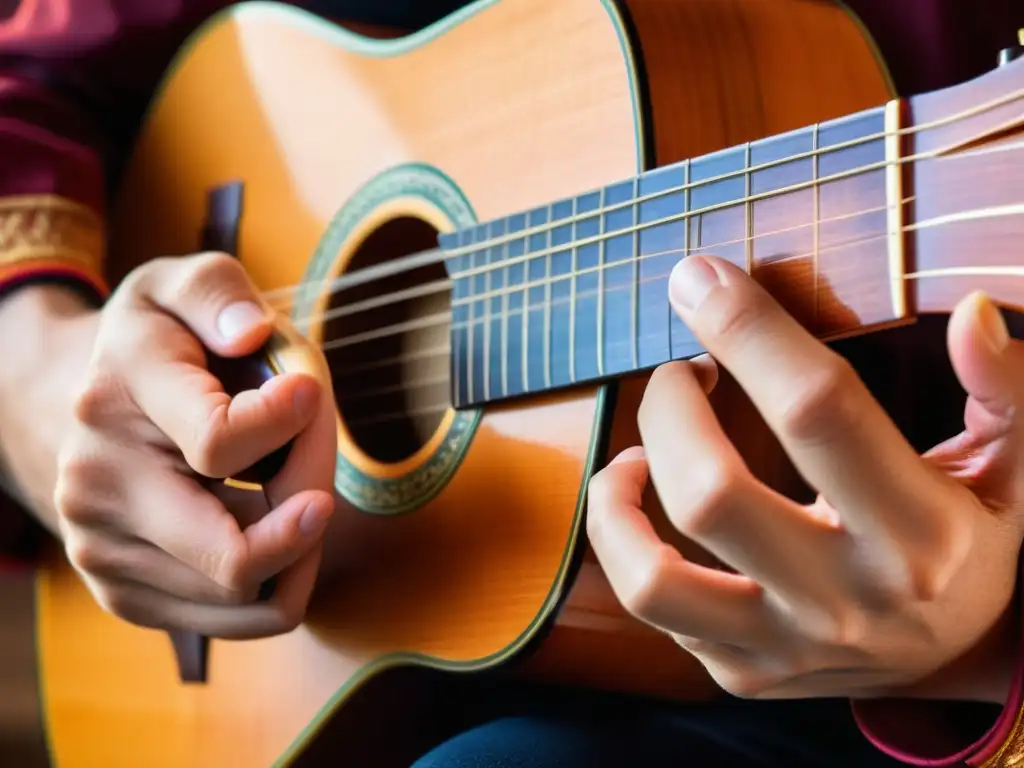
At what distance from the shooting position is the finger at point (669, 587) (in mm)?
370

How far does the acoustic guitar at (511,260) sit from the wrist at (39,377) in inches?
5.4

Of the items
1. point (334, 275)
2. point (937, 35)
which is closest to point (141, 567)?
point (334, 275)

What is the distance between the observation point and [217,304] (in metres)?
0.58

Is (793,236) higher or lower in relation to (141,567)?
higher

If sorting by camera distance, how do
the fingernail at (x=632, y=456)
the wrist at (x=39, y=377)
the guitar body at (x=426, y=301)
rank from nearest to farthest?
the fingernail at (x=632, y=456) < the guitar body at (x=426, y=301) < the wrist at (x=39, y=377)

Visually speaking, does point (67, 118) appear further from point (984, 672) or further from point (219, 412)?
point (984, 672)

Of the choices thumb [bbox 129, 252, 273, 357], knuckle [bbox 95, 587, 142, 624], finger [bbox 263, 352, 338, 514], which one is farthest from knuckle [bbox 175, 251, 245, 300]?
knuckle [bbox 95, 587, 142, 624]

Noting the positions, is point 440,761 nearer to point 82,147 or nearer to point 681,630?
point 681,630

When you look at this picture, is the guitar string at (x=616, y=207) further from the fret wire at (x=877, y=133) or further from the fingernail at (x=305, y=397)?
the fingernail at (x=305, y=397)

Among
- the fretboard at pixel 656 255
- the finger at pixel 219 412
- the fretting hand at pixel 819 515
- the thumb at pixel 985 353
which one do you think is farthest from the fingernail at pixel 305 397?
the thumb at pixel 985 353

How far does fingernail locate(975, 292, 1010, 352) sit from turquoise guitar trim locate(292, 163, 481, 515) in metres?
0.33

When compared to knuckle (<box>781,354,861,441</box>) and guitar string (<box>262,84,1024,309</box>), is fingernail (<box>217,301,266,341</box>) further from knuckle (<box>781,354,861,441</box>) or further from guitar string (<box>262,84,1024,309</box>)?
knuckle (<box>781,354,861,441</box>)

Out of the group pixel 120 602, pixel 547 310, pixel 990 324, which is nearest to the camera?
pixel 990 324

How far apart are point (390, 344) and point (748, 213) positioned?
36 cm
